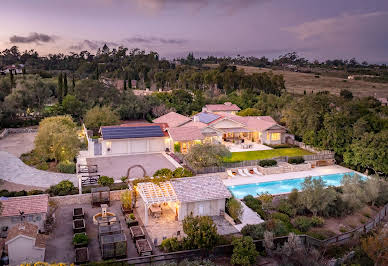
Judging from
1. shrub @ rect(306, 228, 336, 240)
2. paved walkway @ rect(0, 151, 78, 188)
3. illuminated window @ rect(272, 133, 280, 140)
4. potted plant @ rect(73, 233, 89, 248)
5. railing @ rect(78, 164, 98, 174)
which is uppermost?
illuminated window @ rect(272, 133, 280, 140)

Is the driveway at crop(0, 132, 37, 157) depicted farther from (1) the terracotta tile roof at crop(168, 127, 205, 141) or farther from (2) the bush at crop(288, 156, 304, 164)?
(2) the bush at crop(288, 156, 304, 164)

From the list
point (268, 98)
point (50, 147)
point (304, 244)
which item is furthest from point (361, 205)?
point (268, 98)

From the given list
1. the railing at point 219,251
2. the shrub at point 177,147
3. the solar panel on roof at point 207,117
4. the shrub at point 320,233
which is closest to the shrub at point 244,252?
the railing at point 219,251

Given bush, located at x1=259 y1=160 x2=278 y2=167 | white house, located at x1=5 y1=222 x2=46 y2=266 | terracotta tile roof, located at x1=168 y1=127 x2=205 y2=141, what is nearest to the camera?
white house, located at x1=5 y1=222 x2=46 y2=266

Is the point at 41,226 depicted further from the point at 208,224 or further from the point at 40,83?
the point at 40,83

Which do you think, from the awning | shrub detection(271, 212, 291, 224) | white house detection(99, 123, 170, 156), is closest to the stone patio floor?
shrub detection(271, 212, 291, 224)
